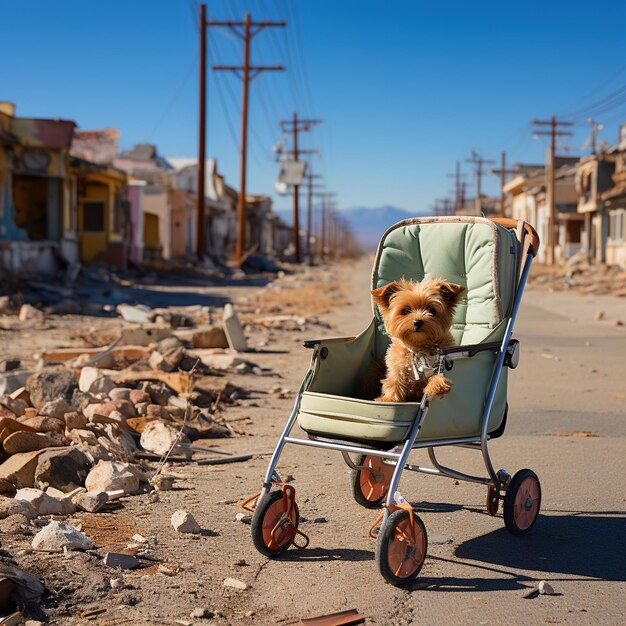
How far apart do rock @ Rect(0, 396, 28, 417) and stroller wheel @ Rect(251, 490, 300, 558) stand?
3397 mm

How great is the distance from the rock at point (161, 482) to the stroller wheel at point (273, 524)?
1414 mm

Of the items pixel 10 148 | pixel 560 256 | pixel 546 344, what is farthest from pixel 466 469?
pixel 560 256

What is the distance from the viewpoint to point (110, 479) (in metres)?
5.59

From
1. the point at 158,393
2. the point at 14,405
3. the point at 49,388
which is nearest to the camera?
the point at 14,405

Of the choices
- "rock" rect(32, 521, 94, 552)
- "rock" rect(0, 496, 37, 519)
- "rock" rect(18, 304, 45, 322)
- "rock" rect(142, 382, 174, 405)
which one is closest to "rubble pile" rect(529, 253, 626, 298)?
"rock" rect(18, 304, 45, 322)

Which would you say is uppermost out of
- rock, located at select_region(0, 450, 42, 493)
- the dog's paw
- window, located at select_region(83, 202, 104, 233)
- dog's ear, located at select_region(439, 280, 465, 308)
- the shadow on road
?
window, located at select_region(83, 202, 104, 233)

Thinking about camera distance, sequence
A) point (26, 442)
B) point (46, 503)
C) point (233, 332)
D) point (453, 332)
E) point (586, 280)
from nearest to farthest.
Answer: point (46, 503) → point (453, 332) → point (26, 442) → point (233, 332) → point (586, 280)

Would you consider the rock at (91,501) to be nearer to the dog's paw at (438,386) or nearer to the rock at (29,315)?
the dog's paw at (438,386)

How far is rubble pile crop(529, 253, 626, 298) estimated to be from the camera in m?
32.8

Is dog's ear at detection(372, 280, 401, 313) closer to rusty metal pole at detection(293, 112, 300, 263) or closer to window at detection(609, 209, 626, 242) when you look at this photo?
window at detection(609, 209, 626, 242)

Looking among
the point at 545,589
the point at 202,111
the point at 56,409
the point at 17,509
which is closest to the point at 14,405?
the point at 56,409

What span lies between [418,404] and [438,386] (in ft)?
0.40

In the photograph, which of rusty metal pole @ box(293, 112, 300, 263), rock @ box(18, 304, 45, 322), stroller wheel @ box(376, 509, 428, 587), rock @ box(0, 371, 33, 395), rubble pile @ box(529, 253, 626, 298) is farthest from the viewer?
rusty metal pole @ box(293, 112, 300, 263)

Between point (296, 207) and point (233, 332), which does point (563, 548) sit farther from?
point (296, 207)
